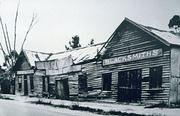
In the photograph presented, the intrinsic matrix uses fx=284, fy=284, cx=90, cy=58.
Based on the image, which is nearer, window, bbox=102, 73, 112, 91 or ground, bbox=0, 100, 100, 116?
ground, bbox=0, 100, 100, 116

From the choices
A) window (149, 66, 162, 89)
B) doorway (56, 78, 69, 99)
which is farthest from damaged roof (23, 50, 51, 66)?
window (149, 66, 162, 89)

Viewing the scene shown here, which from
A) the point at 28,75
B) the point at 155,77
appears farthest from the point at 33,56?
the point at 155,77

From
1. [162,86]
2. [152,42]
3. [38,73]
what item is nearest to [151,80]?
[162,86]

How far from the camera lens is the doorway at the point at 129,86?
18.2 metres

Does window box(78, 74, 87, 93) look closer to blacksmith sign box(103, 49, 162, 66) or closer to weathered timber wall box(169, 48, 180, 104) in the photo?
blacksmith sign box(103, 49, 162, 66)

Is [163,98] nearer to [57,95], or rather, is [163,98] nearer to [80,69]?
[80,69]

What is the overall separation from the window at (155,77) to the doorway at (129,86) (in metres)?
0.97

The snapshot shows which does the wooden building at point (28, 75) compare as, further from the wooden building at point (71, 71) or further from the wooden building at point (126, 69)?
the wooden building at point (126, 69)

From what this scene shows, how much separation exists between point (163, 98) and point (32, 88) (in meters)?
18.3

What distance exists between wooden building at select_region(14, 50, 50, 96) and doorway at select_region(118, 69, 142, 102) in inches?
450

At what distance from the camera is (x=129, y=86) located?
1875cm

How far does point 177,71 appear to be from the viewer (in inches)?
645

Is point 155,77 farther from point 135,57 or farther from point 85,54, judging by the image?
point 85,54

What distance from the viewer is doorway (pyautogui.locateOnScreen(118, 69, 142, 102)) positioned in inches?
717
